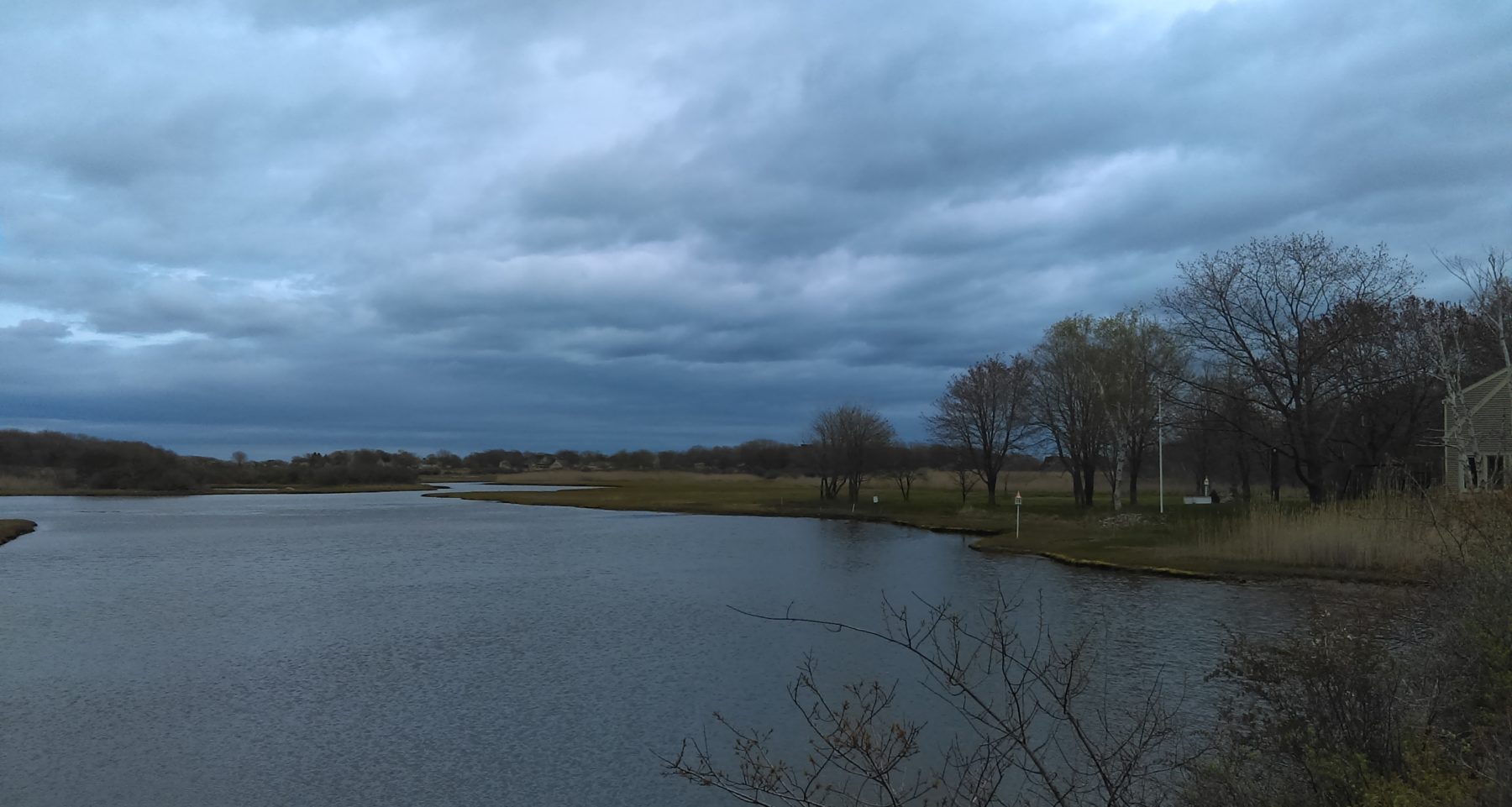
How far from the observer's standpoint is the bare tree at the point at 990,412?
169ft

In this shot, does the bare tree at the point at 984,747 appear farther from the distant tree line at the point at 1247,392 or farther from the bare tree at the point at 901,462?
the bare tree at the point at 901,462

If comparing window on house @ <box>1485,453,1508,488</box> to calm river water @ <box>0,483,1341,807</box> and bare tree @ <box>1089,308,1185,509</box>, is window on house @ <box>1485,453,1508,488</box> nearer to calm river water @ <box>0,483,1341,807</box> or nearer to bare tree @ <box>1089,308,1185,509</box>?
calm river water @ <box>0,483,1341,807</box>

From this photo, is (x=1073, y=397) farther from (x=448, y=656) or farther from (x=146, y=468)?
(x=146, y=468)

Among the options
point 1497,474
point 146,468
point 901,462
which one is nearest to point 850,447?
point 901,462

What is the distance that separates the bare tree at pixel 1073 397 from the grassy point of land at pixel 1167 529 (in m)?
2.74

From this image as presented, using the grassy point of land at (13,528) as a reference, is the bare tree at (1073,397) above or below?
above

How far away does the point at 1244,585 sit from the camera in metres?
23.1

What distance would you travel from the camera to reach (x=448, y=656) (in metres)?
16.8

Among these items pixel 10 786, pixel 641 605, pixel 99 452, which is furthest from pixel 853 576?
pixel 99 452

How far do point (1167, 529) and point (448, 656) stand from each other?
25249 mm

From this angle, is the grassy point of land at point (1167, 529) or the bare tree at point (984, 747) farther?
the grassy point of land at point (1167, 529)

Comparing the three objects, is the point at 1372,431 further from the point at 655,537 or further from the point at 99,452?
the point at 99,452

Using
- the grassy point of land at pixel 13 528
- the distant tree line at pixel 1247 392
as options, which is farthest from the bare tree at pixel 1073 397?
the grassy point of land at pixel 13 528

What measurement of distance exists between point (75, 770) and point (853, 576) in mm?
19886
